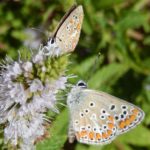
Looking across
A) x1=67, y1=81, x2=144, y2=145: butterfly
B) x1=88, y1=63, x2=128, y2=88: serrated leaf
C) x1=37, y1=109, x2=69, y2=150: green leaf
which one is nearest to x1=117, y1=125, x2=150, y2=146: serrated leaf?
x1=88, y1=63, x2=128, y2=88: serrated leaf

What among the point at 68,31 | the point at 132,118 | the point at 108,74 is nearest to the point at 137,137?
the point at 108,74

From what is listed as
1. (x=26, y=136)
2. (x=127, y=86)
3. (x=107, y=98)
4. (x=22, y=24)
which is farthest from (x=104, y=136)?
(x=22, y=24)

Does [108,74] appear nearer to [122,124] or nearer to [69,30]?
[122,124]

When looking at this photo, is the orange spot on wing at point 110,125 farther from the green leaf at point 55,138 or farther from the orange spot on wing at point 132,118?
the green leaf at point 55,138

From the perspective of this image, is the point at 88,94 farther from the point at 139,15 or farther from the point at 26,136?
the point at 139,15

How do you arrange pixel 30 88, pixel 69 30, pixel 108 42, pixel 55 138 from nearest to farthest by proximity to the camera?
pixel 30 88, pixel 69 30, pixel 55 138, pixel 108 42

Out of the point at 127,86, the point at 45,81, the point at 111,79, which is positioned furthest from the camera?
the point at 127,86

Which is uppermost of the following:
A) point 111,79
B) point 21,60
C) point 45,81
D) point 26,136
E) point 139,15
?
point 139,15
